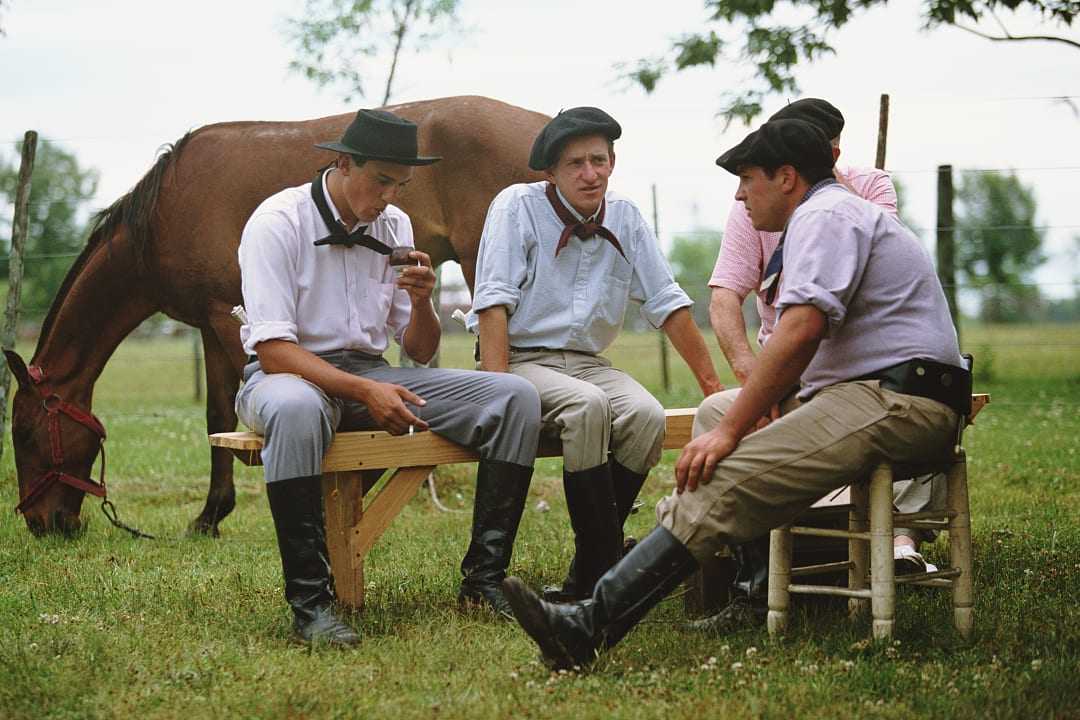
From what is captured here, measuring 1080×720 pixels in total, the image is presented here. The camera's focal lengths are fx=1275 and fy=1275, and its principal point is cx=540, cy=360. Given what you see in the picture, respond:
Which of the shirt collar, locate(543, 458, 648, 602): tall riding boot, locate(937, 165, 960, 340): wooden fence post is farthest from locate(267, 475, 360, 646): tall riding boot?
locate(937, 165, 960, 340): wooden fence post

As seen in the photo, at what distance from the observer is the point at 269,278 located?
4.11 m

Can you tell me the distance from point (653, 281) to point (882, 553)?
5.18 feet

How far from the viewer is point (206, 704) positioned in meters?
3.22

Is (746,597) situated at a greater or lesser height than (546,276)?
lesser

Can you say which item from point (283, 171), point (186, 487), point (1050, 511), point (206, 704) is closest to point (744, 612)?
point (206, 704)

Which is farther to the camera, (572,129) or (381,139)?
(572,129)

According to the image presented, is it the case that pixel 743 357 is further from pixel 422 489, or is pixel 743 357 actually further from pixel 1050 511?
pixel 422 489

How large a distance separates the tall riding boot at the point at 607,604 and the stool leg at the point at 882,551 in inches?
21.5

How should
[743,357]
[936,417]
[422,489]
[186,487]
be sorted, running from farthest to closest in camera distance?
[186,487] → [422,489] → [743,357] → [936,417]

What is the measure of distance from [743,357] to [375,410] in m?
1.29

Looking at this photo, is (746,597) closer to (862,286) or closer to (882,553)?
(882,553)

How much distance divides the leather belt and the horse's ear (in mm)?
4430

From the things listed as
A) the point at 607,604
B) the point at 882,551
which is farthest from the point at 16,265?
the point at 882,551

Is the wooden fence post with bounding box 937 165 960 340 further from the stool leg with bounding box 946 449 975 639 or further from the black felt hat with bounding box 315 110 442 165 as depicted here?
the black felt hat with bounding box 315 110 442 165
